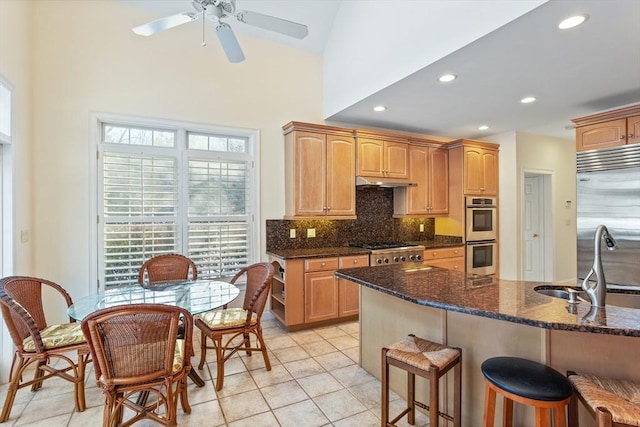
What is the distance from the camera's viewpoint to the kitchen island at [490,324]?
154cm

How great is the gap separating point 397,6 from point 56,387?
4.39m

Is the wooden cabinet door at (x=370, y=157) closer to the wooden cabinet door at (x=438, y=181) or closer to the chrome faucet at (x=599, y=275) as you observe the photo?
the wooden cabinet door at (x=438, y=181)

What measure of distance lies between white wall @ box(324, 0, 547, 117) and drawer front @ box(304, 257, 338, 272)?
6.20 ft

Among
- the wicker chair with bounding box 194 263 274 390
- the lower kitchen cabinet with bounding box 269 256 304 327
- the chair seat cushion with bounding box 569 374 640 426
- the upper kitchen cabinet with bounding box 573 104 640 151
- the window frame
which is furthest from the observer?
the lower kitchen cabinet with bounding box 269 256 304 327

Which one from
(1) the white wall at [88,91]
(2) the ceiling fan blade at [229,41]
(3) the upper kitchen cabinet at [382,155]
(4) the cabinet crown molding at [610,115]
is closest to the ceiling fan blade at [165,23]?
(2) the ceiling fan blade at [229,41]

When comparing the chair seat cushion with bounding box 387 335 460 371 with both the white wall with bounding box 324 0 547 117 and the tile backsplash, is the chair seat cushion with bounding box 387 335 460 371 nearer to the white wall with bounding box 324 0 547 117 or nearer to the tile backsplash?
the white wall with bounding box 324 0 547 117

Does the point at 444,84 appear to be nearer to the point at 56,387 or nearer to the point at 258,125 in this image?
the point at 258,125

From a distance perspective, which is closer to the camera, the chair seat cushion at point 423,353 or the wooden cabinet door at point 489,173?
the chair seat cushion at point 423,353

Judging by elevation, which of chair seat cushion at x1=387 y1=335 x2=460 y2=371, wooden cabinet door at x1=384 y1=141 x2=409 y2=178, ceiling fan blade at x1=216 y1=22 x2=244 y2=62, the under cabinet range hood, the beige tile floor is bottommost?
the beige tile floor

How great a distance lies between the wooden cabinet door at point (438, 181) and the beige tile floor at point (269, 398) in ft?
9.10

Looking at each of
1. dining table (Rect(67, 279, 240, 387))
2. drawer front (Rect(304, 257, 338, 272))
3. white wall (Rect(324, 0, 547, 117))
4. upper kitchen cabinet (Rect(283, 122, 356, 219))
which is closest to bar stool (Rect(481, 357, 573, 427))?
dining table (Rect(67, 279, 240, 387))

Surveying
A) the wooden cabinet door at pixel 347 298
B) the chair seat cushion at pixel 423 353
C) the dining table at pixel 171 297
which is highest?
the dining table at pixel 171 297

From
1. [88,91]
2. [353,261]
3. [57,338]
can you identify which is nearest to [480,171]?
[353,261]

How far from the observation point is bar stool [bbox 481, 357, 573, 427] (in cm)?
139
